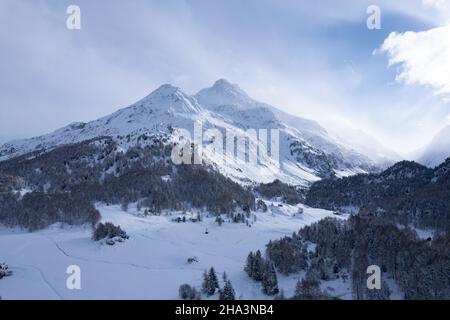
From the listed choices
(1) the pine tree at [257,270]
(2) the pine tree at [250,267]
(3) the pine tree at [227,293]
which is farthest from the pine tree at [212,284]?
(2) the pine tree at [250,267]

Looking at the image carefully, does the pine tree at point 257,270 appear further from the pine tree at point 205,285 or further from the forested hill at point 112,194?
the forested hill at point 112,194

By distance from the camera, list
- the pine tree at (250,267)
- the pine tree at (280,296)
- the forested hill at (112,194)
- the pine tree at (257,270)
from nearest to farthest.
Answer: the pine tree at (280,296), the pine tree at (257,270), the pine tree at (250,267), the forested hill at (112,194)

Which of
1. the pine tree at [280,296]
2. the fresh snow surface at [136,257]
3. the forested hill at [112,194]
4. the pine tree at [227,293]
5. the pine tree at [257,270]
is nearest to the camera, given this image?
the pine tree at [227,293]

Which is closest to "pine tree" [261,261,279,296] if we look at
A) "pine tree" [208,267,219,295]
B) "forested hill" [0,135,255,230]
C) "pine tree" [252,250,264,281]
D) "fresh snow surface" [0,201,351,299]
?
"pine tree" [252,250,264,281]

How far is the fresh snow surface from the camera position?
71.6 m

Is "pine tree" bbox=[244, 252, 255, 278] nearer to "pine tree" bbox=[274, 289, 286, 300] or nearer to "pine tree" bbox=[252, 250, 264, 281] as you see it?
"pine tree" bbox=[252, 250, 264, 281]


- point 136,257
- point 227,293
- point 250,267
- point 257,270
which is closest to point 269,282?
point 257,270

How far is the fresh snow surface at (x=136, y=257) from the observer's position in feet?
235

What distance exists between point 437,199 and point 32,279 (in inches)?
6433

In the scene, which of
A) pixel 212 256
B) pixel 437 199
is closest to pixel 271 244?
pixel 212 256

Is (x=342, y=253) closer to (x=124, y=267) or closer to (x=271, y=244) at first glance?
(x=271, y=244)
